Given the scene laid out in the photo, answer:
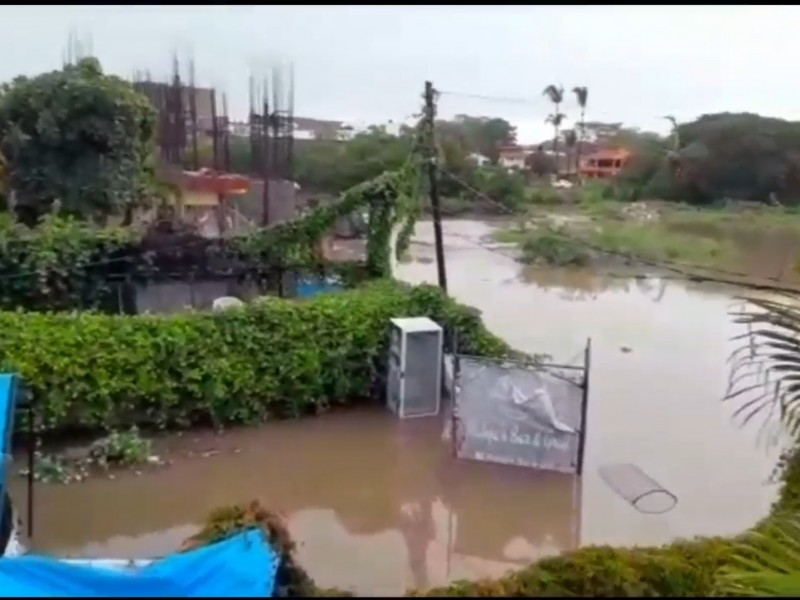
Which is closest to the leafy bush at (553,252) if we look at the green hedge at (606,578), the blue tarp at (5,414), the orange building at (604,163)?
the orange building at (604,163)

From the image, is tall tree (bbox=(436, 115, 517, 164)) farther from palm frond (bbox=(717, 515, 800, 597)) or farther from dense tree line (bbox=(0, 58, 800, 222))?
palm frond (bbox=(717, 515, 800, 597))

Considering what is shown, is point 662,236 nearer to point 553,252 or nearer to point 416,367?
point 553,252

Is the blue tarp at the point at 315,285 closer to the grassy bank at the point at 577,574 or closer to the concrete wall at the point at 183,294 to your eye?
the concrete wall at the point at 183,294

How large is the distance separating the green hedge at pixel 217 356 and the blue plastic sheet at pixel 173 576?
4292 mm

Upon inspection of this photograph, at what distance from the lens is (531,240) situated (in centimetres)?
1945

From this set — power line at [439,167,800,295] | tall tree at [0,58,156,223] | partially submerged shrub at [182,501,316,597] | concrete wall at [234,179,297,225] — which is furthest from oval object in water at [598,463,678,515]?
concrete wall at [234,179,297,225]

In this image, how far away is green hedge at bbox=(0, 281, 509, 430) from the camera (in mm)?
6852

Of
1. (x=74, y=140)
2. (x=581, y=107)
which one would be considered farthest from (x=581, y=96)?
(x=74, y=140)

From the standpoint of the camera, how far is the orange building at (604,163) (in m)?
21.7

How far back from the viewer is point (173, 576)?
8.45 feet

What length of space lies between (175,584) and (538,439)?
4.51 meters

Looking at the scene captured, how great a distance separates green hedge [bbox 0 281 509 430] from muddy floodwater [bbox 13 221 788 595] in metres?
0.29

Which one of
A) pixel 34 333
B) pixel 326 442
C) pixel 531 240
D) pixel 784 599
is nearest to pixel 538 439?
pixel 326 442

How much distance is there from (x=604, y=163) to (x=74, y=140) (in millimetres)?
16349
